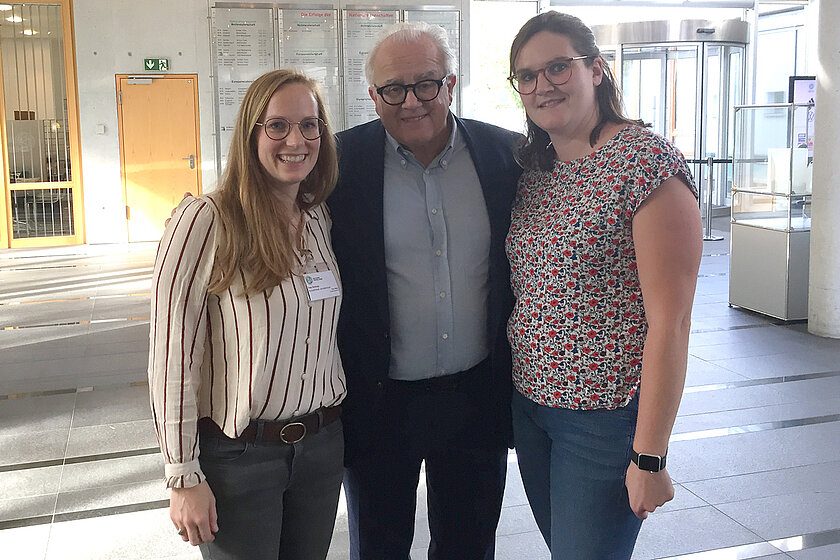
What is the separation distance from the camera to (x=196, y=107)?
12.0m

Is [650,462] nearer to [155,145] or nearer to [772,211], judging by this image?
[772,211]

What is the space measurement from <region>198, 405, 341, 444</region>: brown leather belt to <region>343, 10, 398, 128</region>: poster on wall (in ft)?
34.6

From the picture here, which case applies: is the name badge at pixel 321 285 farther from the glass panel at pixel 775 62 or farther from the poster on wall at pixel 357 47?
the glass panel at pixel 775 62

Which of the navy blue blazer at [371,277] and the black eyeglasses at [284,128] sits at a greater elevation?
the black eyeglasses at [284,128]

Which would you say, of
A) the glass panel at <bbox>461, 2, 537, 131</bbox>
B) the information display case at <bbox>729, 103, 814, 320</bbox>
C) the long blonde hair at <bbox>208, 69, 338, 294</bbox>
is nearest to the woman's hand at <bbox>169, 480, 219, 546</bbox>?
the long blonde hair at <bbox>208, 69, 338, 294</bbox>

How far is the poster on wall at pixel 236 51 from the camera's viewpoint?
11.8m

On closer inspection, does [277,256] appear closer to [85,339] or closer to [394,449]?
[394,449]

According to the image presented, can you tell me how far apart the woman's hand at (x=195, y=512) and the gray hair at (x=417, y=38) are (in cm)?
113

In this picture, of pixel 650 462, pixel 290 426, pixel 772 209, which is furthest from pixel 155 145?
pixel 650 462

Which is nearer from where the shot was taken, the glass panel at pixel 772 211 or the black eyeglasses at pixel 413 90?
the black eyeglasses at pixel 413 90

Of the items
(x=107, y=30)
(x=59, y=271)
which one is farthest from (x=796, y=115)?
(x=107, y=30)

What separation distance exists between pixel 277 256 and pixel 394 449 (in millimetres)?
749

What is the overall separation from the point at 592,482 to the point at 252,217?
3.11 ft

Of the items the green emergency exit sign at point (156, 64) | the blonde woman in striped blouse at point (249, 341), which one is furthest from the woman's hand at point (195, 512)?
the green emergency exit sign at point (156, 64)
